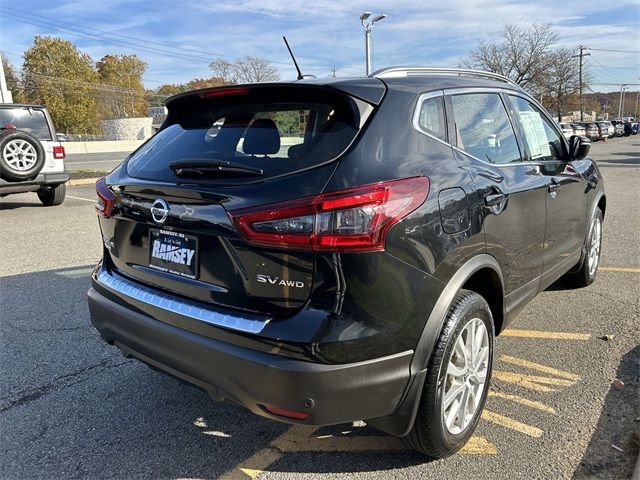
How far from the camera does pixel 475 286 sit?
9.11ft

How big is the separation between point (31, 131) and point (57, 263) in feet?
16.1

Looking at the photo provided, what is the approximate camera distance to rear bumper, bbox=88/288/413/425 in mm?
1942

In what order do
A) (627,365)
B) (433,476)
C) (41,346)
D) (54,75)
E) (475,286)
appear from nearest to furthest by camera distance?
(433,476)
(475,286)
(627,365)
(41,346)
(54,75)

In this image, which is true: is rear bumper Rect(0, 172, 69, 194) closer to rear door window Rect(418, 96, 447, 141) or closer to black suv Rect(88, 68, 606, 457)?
black suv Rect(88, 68, 606, 457)

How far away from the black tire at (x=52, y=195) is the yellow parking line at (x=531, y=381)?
9.57 meters

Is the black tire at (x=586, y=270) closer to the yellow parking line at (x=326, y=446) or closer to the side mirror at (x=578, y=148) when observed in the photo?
the side mirror at (x=578, y=148)

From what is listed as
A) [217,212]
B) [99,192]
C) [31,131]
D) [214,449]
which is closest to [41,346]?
[99,192]

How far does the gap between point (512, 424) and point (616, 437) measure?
19.7 inches

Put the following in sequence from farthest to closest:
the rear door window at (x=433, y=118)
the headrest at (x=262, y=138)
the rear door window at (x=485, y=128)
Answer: the rear door window at (x=485, y=128)
the rear door window at (x=433, y=118)
the headrest at (x=262, y=138)

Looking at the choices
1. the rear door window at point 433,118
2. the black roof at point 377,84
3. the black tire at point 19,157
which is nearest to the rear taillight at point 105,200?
the black roof at point 377,84

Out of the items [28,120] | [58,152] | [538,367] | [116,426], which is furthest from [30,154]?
[538,367]

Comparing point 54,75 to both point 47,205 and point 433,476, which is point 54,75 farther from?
point 433,476

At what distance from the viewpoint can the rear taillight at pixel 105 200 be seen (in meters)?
2.67

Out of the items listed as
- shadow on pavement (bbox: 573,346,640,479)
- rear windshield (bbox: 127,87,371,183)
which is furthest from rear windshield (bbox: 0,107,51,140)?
shadow on pavement (bbox: 573,346,640,479)
